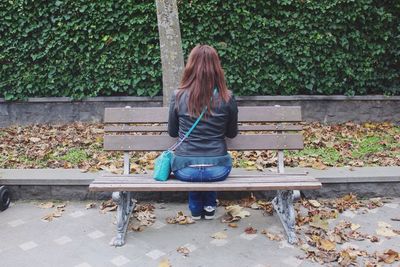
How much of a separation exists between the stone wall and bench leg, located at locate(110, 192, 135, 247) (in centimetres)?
356

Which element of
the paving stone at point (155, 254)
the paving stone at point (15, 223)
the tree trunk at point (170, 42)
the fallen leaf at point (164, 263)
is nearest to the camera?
the fallen leaf at point (164, 263)

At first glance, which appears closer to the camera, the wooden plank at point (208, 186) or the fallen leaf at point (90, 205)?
the wooden plank at point (208, 186)

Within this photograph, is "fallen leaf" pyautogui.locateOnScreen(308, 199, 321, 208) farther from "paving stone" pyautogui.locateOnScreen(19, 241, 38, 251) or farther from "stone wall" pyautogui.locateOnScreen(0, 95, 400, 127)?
Result: "stone wall" pyautogui.locateOnScreen(0, 95, 400, 127)

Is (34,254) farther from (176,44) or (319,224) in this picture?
(176,44)

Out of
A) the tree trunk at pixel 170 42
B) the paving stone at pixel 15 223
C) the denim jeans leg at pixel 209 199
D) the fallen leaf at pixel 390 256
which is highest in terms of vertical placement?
the tree trunk at pixel 170 42

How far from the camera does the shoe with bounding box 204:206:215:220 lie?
13.6 ft

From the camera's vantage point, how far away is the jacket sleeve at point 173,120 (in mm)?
3840

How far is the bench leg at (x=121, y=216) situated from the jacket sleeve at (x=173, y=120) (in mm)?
712

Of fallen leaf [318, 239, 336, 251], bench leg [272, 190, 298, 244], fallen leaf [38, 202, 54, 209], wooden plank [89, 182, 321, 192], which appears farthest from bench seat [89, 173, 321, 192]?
fallen leaf [38, 202, 54, 209]

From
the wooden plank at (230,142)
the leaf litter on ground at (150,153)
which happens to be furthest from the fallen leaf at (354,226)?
the leaf litter on ground at (150,153)

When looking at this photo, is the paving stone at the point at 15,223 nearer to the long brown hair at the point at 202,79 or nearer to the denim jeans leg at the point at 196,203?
the denim jeans leg at the point at 196,203

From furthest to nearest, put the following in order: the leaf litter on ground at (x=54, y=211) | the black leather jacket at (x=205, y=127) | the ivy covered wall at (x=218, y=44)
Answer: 1. the ivy covered wall at (x=218, y=44)
2. the leaf litter on ground at (x=54, y=211)
3. the black leather jacket at (x=205, y=127)

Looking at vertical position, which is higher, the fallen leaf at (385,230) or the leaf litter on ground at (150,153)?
the leaf litter on ground at (150,153)

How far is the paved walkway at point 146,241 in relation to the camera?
3439 mm
